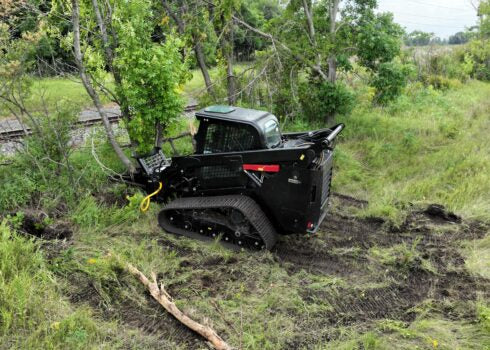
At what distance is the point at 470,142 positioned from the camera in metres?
10.5

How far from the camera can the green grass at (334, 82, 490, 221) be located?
8133mm

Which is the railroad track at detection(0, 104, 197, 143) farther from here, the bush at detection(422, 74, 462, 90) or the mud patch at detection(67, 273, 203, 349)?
the bush at detection(422, 74, 462, 90)

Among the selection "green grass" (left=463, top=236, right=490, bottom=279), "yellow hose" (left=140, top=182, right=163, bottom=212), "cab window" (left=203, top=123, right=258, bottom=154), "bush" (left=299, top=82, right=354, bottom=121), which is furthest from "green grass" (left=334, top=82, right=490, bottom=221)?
"yellow hose" (left=140, top=182, right=163, bottom=212)

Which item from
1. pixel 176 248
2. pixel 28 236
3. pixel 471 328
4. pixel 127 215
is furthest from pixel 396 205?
pixel 28 236

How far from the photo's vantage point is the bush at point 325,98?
1098cm

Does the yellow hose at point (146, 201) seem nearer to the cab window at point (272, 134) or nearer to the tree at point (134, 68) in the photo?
the tree at point (134, 68)

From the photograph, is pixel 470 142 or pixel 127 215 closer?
pixel 127 215

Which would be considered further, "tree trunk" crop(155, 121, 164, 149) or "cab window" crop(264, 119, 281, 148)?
"tree trunk" crop(155, 121, 164, 149)

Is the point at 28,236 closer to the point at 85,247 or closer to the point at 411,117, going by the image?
the point at 85,247

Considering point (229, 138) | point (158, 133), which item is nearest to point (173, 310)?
point (229, 138)

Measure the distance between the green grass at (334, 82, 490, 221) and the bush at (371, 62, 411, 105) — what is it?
1.11 meters

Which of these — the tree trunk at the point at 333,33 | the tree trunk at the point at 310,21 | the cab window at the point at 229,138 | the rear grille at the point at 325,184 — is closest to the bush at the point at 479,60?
the tree trunk at the point at 333,33

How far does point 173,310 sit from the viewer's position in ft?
15.6

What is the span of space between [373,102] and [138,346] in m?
11.5
